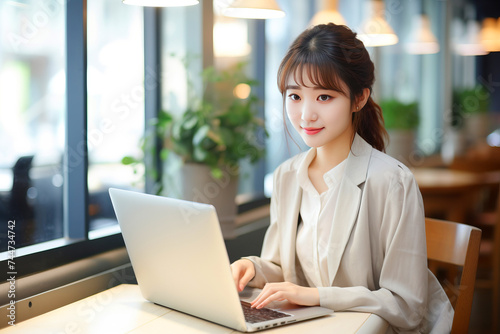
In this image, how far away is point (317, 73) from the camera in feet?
4.67

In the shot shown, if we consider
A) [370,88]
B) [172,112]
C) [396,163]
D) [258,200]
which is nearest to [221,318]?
[396,163]

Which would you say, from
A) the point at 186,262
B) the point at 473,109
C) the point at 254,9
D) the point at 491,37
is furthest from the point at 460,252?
the point at 473,109

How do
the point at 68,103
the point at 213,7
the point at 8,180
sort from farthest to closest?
the point at 213,7
the point at 68,103
the point at 8,180

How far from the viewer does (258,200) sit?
3.13 m

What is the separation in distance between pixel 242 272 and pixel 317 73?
0.56m

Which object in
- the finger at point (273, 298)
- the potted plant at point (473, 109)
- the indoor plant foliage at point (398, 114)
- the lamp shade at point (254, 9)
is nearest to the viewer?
the finger at point (273, 298)

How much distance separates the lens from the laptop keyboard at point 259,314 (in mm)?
1256

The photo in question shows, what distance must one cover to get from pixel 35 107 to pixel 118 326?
0.88m

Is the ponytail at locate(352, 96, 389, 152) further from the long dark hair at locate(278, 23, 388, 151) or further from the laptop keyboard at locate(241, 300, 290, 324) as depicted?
the laptop keyboard at locate(241, 300, 290, 324)

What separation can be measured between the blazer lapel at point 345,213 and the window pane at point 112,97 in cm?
86

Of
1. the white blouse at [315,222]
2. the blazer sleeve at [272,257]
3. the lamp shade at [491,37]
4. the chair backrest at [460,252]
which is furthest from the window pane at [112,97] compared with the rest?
the lamp shade at [491,37]

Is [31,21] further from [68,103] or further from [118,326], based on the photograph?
[118,326]

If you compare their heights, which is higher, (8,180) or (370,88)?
(370,88)

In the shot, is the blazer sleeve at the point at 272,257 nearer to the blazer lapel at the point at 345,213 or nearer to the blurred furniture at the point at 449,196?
the blazer lapel at the point at 345,213
